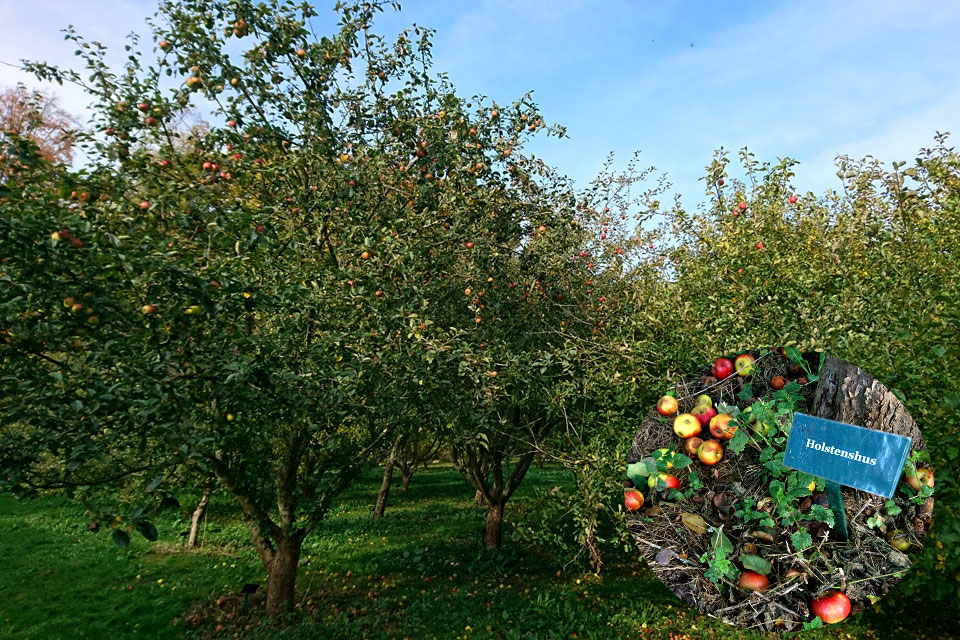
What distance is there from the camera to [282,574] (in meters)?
8.16

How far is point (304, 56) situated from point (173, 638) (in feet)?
27.4

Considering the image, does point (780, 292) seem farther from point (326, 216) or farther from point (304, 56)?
point (304, 56)

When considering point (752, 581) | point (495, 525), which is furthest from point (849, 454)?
point (495, 525)

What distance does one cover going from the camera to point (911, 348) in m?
4.85

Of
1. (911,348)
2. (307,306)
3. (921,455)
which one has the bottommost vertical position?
(921,455)

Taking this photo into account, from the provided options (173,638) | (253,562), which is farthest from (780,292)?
(253,562)

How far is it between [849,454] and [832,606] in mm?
965

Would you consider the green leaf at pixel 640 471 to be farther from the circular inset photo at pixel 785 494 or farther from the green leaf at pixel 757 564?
the green leaf at pixel 757 564

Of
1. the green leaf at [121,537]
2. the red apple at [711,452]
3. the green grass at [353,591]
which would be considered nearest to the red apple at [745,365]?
the red apple at [711,452]

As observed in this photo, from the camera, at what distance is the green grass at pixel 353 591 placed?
7438mm

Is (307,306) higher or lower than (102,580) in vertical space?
higher

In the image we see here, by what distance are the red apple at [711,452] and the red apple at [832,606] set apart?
38.5 inches

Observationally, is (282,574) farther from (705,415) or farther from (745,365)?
(745,365)

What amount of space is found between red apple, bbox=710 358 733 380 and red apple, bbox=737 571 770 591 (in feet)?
4.69
